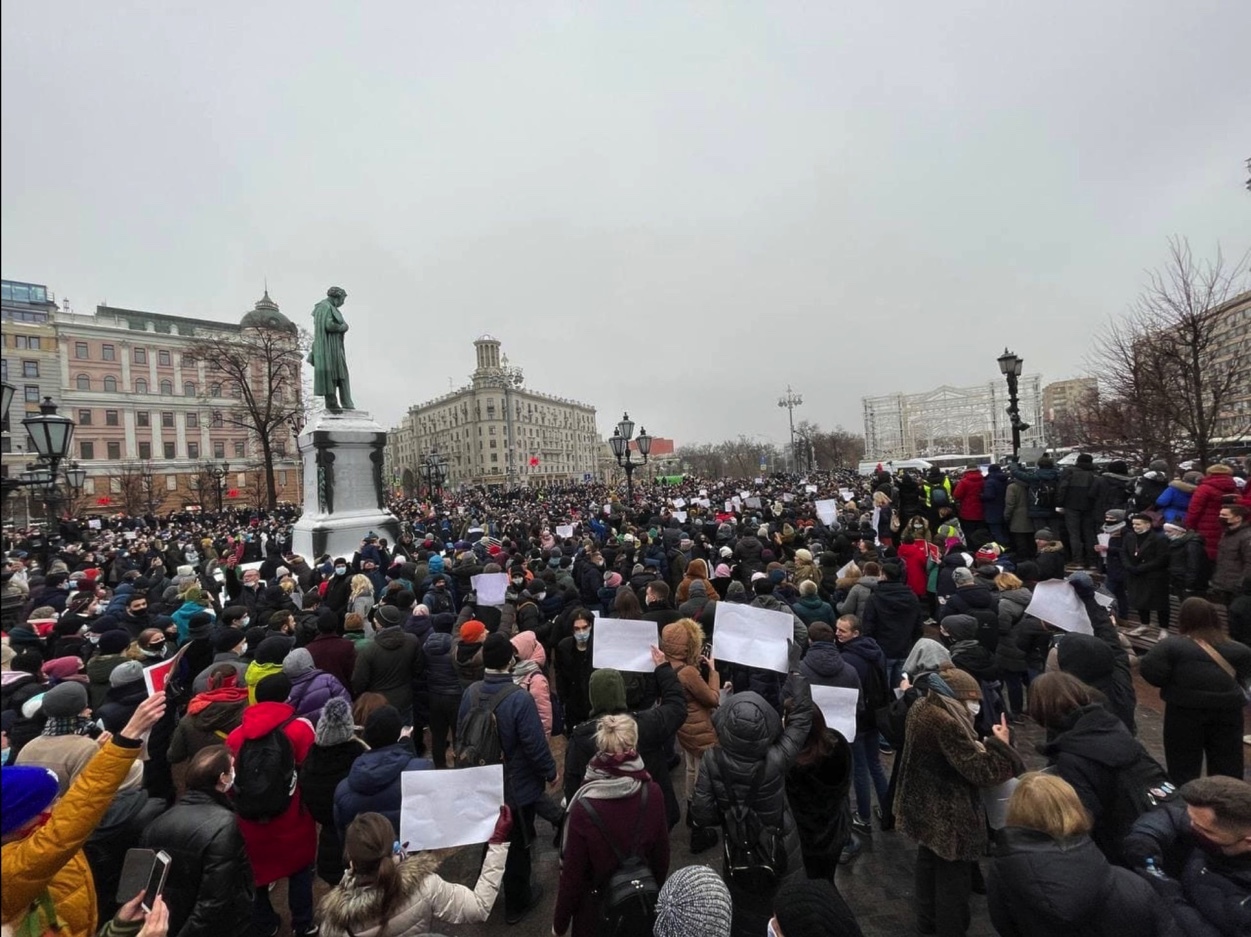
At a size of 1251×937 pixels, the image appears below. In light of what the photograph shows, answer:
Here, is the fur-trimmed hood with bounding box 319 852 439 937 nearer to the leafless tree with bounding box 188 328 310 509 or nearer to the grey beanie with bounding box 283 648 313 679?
the grey beanie with bounding box 283 648 313 679

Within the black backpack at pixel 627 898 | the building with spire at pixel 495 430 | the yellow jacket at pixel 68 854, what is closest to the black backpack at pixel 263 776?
the yellow jacket at pixel 68 854

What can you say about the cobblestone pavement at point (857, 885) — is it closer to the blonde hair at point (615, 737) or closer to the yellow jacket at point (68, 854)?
the blonde hair at point (615, 737)

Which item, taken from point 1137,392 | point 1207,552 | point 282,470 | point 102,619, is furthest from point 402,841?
point 282,470

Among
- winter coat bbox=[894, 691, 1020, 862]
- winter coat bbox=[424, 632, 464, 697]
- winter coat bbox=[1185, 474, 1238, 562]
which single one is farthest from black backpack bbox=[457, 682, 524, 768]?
winter coat bbox=[1185, 474, 1238, 562]

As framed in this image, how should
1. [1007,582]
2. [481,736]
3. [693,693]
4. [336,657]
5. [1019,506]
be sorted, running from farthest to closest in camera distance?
[1019,506]
[1007,582]
[336,657]
[693,693]
[481,736]

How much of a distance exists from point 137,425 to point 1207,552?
7742 centimetres

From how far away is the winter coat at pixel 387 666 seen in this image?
567 centimetres

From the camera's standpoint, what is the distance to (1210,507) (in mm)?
7371

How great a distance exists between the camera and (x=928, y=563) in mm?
8906

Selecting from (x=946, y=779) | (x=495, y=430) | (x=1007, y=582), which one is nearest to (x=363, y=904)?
(x=946, y=779)

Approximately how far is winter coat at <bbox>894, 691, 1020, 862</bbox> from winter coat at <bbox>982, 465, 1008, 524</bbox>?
34.7 feet

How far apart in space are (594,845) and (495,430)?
361 ft

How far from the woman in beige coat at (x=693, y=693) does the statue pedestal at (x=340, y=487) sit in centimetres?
1259

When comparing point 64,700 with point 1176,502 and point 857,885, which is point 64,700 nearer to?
point 857,885
